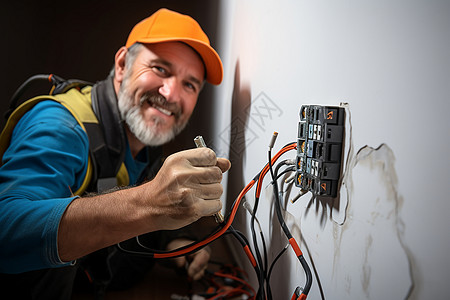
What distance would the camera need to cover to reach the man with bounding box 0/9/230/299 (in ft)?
1.18

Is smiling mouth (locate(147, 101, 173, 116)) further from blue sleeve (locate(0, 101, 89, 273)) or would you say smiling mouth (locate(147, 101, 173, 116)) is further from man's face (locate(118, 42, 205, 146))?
blue sleeve (locate(0, 101, 89, 273))

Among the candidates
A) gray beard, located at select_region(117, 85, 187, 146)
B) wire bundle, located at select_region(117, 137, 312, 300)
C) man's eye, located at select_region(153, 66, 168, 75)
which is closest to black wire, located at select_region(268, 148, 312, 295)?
wire bundle, located at select_region(117, 137, 312, 300)

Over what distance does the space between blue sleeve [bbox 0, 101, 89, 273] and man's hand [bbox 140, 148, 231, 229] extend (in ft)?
0.46

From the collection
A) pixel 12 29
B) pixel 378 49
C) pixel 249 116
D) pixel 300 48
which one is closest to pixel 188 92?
pixel 249 116

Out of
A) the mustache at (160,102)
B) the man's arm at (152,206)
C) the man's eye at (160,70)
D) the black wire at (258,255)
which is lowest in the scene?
the black wire at (258,255)

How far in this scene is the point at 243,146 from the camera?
1.64ft

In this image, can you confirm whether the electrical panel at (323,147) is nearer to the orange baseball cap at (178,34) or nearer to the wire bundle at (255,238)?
the wire bundle at (255,238)

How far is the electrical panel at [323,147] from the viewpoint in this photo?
0.29 metres

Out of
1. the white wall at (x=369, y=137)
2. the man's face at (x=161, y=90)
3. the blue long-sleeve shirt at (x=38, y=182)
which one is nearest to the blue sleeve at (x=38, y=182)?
the blue long-sleeve shirt at (x=38, y=182)

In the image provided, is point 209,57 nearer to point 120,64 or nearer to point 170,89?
point 170,89

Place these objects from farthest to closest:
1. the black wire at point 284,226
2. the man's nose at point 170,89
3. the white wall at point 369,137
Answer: the man's nose at point 170,89
the black wire at point 284,226
the white wall at point 369,137

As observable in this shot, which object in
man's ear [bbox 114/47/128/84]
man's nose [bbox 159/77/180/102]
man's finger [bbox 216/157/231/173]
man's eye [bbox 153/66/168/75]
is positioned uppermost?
man's ear [bbox 114/47/128/84]

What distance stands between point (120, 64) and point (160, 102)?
201 millimetres

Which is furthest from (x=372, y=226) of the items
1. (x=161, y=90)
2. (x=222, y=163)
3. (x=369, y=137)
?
(x=161, y=90)
